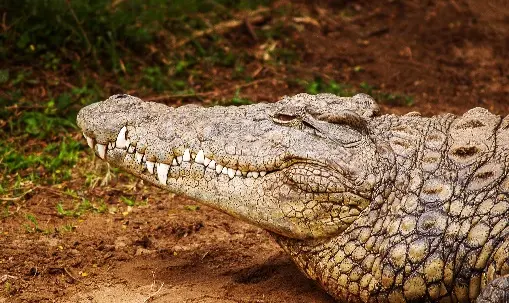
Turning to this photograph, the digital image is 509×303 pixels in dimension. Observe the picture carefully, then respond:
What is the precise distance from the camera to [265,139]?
A: 4.16 m

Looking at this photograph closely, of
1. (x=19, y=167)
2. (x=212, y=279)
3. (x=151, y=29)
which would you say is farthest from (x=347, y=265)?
(x=151, y=29)

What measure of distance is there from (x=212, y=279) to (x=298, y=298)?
0.53 m

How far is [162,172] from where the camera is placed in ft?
13.8

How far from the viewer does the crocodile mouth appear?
413 centimetres

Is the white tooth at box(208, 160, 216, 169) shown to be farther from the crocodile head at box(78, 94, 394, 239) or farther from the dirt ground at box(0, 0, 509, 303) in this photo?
the dirt ground at box(0, 0, 509, 303)

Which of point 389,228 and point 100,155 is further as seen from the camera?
point 100,155

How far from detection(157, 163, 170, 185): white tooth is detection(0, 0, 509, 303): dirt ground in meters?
0.59

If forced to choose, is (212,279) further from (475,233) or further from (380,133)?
(475,233)

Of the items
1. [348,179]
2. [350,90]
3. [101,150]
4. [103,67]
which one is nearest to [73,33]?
[103,67]

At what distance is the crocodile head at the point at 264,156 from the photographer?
4.00 metres

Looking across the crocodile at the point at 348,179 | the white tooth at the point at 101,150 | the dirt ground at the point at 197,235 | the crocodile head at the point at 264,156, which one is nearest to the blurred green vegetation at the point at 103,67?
the dirt ground at the point at 197,235

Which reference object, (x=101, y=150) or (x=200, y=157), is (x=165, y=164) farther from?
(x=101, y=150)

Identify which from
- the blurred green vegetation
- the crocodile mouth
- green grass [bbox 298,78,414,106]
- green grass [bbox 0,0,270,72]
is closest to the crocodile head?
the crocodile mouth

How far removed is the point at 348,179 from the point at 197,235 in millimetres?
1448
